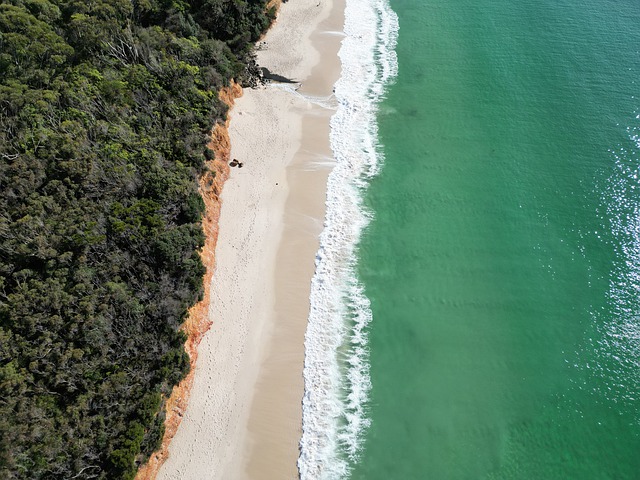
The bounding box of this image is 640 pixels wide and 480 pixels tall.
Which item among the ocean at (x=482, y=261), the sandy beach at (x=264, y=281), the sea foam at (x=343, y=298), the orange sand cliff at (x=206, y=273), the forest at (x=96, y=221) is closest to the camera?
the forest at (x=96, y=221)

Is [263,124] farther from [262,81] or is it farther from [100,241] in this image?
[100,241]

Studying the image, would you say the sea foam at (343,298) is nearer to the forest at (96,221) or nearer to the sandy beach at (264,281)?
the sandy beach at (264,281)

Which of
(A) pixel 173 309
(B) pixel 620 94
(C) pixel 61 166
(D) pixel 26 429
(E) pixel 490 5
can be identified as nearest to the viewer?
(D) pixel 26 429

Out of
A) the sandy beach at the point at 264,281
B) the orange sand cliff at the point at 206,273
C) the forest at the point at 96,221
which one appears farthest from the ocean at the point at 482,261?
the forest at the point at 96,221

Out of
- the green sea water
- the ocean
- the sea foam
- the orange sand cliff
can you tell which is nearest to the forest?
the orange sand cliff

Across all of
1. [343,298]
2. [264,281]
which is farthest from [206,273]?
[343,298]

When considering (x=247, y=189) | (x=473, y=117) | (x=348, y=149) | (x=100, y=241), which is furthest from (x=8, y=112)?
(x=473, y=117)

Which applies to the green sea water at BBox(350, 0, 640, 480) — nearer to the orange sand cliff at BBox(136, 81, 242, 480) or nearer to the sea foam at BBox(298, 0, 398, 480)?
the sea foam at BBox(298, 0, 398, 480)
